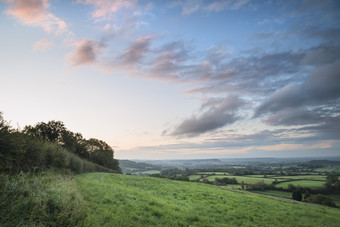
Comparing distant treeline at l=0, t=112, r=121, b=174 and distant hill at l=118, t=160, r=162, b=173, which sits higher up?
distant treeline at l=0, t=112, r=121, b=174

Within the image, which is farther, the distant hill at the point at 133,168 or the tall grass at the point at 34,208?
the distant hill at the point at 133,168

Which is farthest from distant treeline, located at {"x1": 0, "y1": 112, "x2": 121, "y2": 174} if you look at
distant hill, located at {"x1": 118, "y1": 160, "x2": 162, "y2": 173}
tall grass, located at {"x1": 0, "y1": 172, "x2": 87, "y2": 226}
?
distant hill, located at {"x1": 118, "y1": 160, "x2": 162, "y2": 173}

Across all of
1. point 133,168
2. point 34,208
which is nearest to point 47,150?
point 34,208

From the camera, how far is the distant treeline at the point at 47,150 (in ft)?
48.0

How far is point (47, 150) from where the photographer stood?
2528 centimetres

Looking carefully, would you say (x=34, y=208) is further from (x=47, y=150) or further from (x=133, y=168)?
(x=133, y=168)

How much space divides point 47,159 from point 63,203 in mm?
22280

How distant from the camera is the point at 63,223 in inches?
271

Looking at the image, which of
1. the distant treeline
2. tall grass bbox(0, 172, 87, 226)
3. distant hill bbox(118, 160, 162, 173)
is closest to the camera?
tall grass bbox(0, 172, 87, 226)

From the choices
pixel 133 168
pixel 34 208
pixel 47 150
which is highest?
pixel 47 150

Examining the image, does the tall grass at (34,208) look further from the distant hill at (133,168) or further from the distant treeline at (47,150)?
the distant hill at (133,168)

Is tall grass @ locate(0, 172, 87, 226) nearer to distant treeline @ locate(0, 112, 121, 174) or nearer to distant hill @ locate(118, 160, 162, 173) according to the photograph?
distant treeline @ locate(0, 112, 121, 174)

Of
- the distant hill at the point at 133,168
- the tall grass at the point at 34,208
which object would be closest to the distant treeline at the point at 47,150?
the tall grass at the point at 34,208

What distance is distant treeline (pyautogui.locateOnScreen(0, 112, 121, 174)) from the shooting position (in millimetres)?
14617
